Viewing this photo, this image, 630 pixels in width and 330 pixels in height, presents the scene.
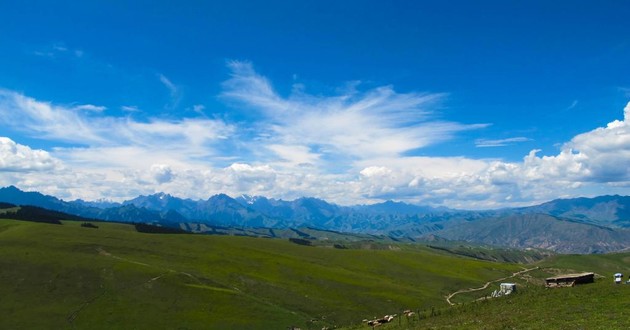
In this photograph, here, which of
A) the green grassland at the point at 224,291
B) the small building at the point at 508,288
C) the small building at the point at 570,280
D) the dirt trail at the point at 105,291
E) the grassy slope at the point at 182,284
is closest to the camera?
the green grassland at the point at 224,291

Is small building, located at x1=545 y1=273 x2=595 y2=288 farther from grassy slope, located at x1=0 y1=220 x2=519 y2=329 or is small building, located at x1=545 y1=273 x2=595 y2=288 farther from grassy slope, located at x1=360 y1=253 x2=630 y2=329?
grassy slope, located at x1=0 y1=220 x2=519 y2=329

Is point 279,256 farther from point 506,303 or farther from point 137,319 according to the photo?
point 506,303

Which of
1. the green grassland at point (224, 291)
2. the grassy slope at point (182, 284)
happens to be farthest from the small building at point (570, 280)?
the grassy slope at point (182, 284)

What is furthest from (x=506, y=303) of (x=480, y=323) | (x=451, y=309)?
(x=480, y=323)

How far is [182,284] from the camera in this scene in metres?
105

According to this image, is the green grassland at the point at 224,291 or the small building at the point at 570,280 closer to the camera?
the green grassland at the point at 224,291

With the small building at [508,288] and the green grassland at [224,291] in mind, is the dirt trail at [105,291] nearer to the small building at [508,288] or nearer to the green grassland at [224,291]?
the green grassland at [224,291]

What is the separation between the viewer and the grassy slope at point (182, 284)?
286 ft

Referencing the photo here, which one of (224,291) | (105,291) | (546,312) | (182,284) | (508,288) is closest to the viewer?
(546,312)

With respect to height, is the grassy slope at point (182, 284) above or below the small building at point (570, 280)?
below

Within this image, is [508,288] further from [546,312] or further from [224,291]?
[224,291]

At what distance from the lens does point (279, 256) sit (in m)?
164

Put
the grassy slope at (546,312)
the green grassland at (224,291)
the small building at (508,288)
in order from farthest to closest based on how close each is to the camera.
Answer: the small building at (508,288) < the green grassland at (224,291) < the grassy slope at (546,312)

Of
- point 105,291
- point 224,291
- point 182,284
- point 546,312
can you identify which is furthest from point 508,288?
point 105,291
